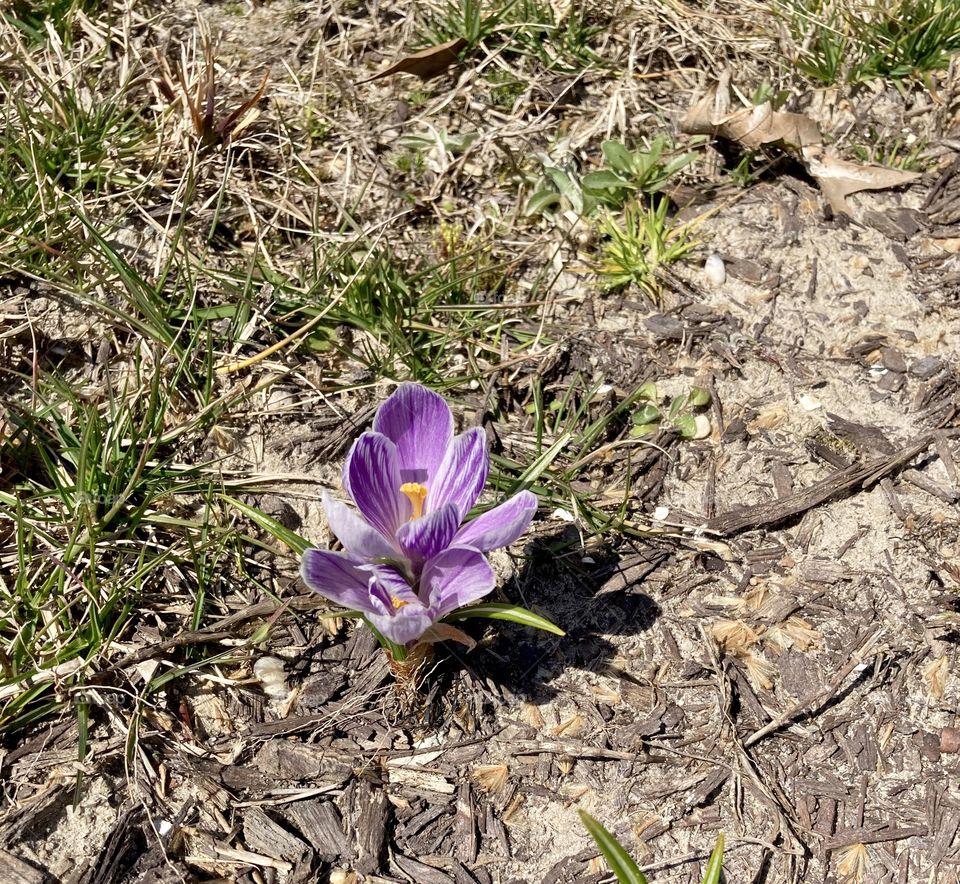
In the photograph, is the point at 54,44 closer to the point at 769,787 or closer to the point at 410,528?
the point at 410,528

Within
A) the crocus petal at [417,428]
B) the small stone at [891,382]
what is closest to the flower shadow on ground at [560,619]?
the crocus petal at [417,428]

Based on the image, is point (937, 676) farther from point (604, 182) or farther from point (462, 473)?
point (604, 182)

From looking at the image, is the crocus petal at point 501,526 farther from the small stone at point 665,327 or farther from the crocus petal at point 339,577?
the small stone at point 665,327

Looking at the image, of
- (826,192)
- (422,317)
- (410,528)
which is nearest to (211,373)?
(422,317)

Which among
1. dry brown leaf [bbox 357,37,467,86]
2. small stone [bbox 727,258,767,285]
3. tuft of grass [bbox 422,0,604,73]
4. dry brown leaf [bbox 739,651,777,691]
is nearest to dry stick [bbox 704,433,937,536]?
dry brown leaf [bbox 739,651,777,691]

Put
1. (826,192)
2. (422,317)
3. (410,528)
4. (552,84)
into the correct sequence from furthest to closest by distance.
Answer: (552,84), (826,192), (422,317), (410,528)

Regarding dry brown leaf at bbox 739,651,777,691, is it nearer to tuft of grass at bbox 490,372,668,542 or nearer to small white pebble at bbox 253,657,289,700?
tuft of grass at bbox 490,372,668,542

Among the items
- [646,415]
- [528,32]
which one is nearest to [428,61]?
[528,32]
